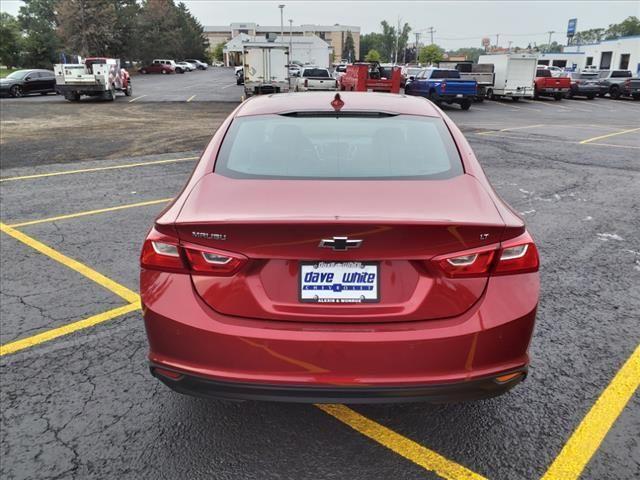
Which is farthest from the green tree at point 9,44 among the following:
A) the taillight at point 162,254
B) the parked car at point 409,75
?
the taillight at point 162,254

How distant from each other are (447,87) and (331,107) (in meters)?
21.7

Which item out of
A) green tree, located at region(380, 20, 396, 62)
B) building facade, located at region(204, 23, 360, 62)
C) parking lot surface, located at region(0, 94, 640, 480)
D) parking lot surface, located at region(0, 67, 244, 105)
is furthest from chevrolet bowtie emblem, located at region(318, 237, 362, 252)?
green tree, located at region(380, 20, 396, 62)

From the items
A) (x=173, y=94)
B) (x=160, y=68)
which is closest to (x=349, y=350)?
(x=173, y=94)

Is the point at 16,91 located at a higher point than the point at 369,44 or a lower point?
lower

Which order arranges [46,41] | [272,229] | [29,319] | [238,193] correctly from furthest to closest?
[46,41] < [29,319] < [238,193] < [272,229]

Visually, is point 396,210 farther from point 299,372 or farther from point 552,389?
point 552,389

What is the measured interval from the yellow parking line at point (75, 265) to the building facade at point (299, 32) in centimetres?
12466

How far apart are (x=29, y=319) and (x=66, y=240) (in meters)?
1.91

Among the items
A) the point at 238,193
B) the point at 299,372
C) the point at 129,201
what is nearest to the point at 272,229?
the point at 238,193

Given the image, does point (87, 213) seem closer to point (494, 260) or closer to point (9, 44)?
point (494, 260)

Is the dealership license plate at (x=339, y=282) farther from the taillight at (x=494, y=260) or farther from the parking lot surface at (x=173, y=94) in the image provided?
the parking lot surface at (x=173, y=94)

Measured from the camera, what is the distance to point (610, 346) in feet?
11.7

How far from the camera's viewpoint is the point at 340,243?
2.14 meters

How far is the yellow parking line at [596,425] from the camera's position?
8.13 ft
